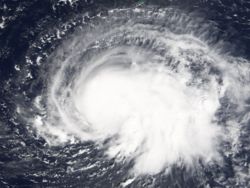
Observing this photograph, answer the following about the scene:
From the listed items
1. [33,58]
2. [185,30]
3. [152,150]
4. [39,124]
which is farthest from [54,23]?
[152,150]

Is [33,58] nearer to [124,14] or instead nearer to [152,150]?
[124,14]

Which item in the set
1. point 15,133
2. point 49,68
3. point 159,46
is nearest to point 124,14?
point 159,46

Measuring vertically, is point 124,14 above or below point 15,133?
above

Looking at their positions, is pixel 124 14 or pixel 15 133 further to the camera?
pixel 124 14

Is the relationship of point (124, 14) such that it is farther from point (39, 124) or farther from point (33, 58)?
point (39, 124)

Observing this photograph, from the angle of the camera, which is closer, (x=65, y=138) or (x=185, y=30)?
(x=65, y=138)

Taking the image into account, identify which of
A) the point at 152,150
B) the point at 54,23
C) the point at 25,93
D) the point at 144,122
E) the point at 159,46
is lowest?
the point at 152,150
